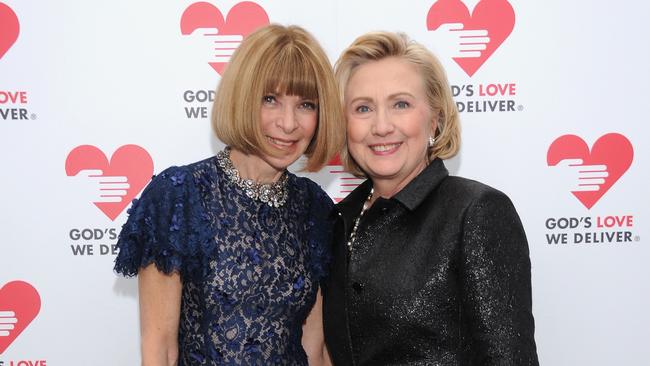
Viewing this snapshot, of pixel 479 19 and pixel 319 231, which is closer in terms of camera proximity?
pixel 319 231

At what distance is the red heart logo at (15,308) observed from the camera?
2.18 m

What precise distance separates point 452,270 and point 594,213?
50.9 inches

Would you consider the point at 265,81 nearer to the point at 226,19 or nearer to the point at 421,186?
the point at 421,186

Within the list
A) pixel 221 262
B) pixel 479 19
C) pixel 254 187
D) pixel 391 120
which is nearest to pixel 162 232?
pixel 221 262

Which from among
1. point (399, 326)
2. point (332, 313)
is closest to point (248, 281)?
point (332, 313)

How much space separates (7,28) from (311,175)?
1.27m

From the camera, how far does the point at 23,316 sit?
7.20 feet

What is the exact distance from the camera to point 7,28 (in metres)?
2.08

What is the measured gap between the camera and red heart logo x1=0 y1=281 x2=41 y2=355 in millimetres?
2176

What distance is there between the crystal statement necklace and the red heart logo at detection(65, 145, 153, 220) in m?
0.77

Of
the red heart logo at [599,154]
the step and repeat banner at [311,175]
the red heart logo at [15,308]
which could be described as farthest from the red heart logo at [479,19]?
the red heart logo at [15,308]

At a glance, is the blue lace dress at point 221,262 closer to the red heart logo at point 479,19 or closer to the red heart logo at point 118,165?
the red heart logo at point 118,165

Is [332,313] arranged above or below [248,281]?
below

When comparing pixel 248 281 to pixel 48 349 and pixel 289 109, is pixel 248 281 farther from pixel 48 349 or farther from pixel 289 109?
pixel 48 349
